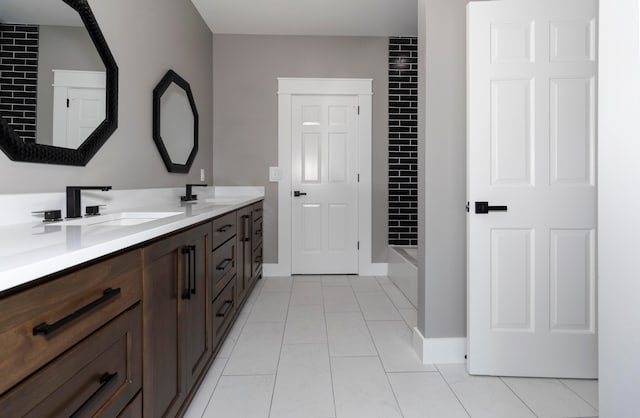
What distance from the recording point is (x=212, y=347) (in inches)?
74.0

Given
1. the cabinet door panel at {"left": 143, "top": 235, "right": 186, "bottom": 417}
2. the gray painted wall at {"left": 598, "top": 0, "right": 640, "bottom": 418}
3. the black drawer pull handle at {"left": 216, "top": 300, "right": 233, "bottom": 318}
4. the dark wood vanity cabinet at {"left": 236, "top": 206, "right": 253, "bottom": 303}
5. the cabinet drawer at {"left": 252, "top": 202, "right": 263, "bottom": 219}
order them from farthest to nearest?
1. the cabinet drawer at {"left": 252, "top": 202, "right": 263, "bottom": 219}
2. the dark wood vanity cabinet at {"left": 236, "top": 206, "right": 253, "bottom": 303}
3. the black drawer pull handle at {"left": 216, "top": 300, "right": 233, "bottom": 318}
4. the cabinet door panel at {"left": 143, "top": 235, "right": 186, "bottom": 417}
5. the gray painted wall at {"left": 598, "top": 0, "right": 640, "bottom": 418}

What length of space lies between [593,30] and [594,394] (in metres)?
1.83

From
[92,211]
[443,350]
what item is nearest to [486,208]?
[443,350]

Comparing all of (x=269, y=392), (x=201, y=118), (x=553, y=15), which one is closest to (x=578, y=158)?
(x=553, y=15)

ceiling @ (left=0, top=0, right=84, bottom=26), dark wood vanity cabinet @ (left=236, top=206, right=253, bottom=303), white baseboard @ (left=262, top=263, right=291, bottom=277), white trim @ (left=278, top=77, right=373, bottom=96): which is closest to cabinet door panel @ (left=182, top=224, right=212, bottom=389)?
dark wood vanity cabinet @ (left=236, top=206, right=253, bottom=303)

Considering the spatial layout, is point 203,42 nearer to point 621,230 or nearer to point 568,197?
point 568,197

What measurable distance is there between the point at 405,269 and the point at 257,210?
1568 mm

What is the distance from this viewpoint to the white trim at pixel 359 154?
3998 mm

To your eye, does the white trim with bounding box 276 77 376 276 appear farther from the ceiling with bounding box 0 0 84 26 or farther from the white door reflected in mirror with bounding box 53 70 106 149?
the ceiling with bounding box 0 0 84 26

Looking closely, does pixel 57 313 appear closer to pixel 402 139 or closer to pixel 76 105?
pixel 76 105

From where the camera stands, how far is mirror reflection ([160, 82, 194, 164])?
2.68 m

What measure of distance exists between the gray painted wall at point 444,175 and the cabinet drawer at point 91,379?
153 centimetres

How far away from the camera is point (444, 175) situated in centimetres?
205

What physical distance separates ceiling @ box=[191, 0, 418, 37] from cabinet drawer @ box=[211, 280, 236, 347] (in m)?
2.58
